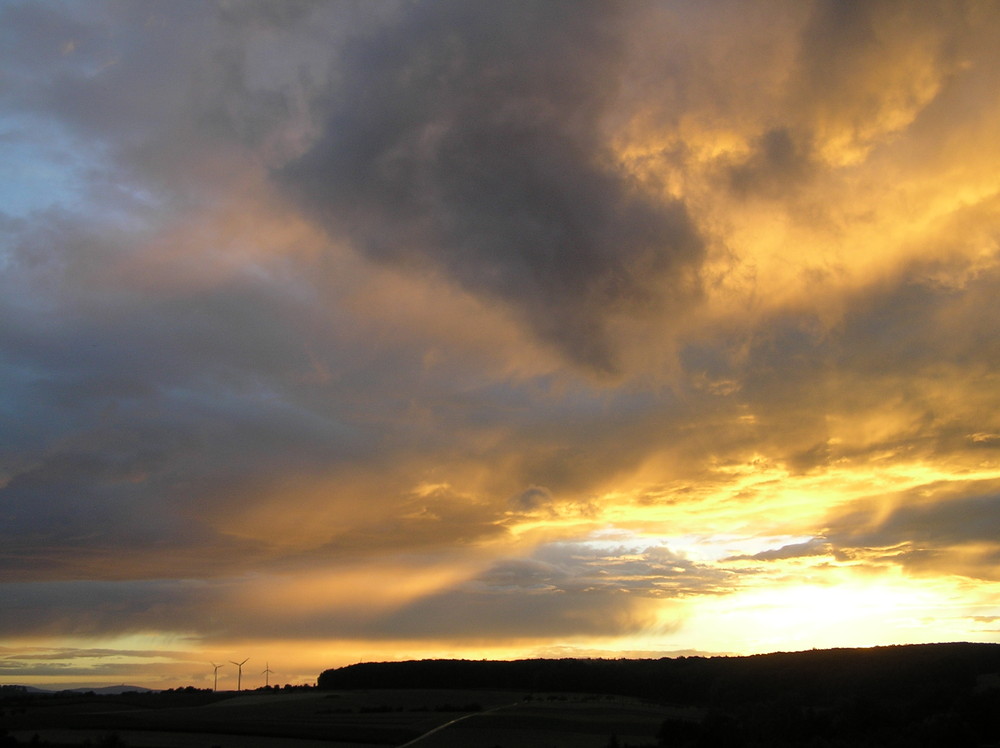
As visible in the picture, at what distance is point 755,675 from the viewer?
5994 inches

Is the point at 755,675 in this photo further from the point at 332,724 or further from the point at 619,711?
the point at 332,724

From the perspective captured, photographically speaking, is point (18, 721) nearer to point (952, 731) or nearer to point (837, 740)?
point (837, 740)

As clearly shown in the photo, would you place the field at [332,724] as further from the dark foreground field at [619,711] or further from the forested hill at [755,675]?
the forested hill at [755,675]

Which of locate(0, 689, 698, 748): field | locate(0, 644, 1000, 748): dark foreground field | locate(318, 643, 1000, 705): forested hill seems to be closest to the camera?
locate(0, 644, 1000, 748): dark foreground field

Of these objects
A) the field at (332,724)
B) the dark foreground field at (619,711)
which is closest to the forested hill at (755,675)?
the dark foreground field at (619,711)

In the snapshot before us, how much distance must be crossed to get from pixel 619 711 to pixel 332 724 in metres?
40.8

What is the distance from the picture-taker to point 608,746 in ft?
227

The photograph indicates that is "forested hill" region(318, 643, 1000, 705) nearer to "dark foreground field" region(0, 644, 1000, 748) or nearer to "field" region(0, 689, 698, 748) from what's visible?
"dark foreground field" region(0, 644, 1000, 748)

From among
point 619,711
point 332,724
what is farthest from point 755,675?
point 332,724

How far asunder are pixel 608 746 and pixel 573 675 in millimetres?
121526

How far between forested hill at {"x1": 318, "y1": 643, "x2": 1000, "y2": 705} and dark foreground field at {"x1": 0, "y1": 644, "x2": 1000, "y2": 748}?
15.8 inches

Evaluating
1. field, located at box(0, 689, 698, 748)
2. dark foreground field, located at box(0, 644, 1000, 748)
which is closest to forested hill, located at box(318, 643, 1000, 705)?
dark foreground field, located at box(0, 644, 1000, 748)

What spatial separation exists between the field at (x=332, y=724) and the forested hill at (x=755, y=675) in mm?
30054

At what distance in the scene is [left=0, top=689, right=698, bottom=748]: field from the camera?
7575 cm
